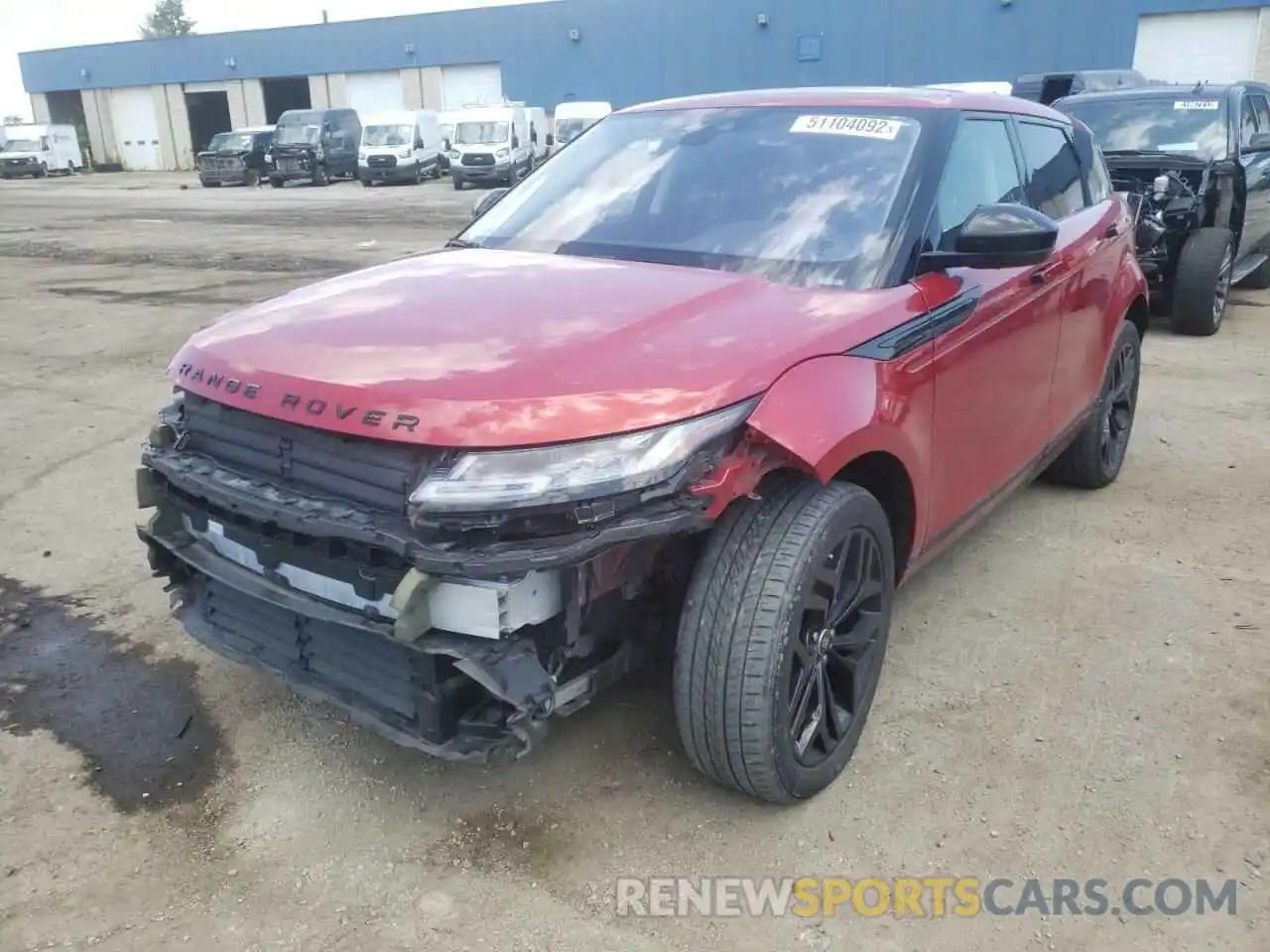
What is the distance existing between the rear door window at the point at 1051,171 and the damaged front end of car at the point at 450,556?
228cm

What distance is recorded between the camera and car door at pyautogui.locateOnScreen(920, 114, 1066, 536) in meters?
3.21

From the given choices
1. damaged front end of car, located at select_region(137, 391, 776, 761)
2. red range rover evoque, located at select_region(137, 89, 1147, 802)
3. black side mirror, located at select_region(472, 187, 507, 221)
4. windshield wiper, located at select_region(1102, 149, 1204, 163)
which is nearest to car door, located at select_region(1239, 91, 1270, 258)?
windshield wiper, located at select_region(1102, 149, 1204, 163)

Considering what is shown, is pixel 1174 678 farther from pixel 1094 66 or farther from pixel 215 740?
pixel 1094 66

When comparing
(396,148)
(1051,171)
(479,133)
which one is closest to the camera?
(1051,171)

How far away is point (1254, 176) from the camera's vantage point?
8.95 meters

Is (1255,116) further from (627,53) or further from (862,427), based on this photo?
(627,53)

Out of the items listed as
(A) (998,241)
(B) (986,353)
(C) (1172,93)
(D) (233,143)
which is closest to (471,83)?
(D) (233,143)

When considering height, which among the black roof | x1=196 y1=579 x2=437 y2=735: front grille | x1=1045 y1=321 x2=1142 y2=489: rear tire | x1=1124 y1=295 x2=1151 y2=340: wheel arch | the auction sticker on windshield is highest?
the auction sticker on windshield

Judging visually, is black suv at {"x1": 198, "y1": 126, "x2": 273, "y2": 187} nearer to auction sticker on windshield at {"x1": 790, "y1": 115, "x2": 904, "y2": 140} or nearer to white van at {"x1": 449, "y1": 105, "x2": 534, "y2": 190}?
white van at {"x1": 449, "y1": 105, "x2": 534, "y2": 190}

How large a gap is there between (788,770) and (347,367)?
1.46m

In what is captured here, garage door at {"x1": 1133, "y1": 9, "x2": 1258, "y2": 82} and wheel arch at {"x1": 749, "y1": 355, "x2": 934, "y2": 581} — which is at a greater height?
garage door at {"x1": 1133, "y1": 9, "x2": 1258, "y2": 82}

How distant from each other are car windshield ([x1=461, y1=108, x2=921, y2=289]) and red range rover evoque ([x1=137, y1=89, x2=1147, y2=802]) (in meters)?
0.01

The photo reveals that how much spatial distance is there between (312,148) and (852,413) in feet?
108

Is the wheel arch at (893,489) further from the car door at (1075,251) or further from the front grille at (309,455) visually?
the car door at (1075,251)
